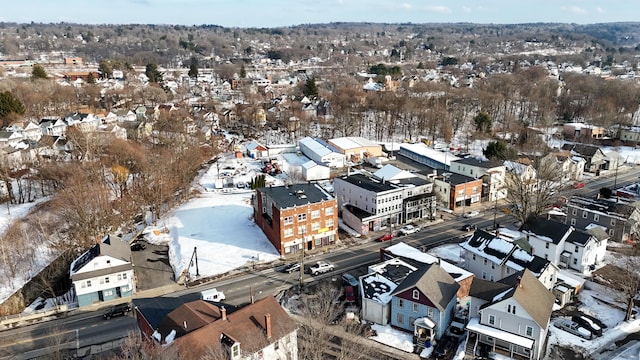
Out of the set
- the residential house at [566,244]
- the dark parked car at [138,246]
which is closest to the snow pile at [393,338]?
the residential house at [566,244]

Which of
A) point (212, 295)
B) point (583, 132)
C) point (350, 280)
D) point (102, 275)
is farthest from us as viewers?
point (583, 132)

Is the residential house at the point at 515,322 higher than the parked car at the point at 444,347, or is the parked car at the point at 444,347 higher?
the residential house at the point at 515,322

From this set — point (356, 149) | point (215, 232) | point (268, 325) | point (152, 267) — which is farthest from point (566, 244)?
point (356, 149)

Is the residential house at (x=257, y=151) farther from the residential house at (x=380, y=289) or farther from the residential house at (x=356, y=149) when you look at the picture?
the residential house at (x=380, y=289)

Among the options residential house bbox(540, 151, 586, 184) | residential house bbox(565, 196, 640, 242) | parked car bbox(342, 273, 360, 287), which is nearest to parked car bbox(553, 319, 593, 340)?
parked car bbox(342, 273, 360, 287)

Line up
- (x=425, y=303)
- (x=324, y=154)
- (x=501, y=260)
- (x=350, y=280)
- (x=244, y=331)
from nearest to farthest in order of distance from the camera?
1. (x=244, y=331)
2. (x=425, y=303)
3. (x=501, y=260)
4. (x=350, y=280)
5. (x=324, y=154)

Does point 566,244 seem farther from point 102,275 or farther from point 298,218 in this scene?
point 102,275

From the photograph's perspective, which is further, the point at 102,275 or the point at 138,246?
the point at 138,246

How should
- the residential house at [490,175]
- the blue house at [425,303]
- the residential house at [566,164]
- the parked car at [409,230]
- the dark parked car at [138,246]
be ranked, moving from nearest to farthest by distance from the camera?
the blue house at [425,303], the dark parked car at [138,246], the parked car at [409,230], the residential house at [490,175], the residential house at [566,164]
